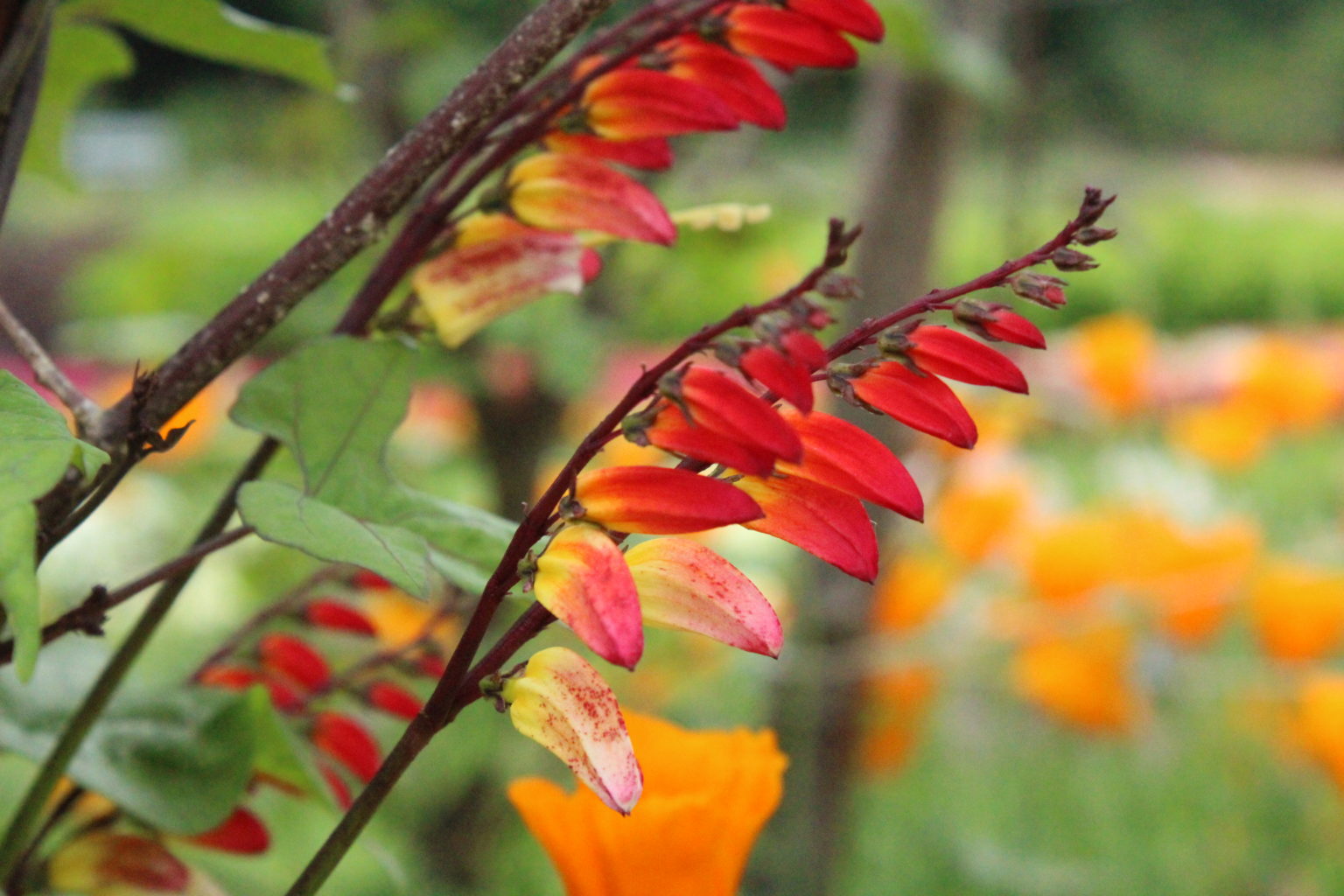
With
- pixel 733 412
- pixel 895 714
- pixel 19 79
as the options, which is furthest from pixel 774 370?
pixel 895 714

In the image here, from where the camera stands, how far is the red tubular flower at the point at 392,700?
0.20 m

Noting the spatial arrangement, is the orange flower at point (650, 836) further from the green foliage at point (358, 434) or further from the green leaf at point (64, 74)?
the green leaf at point (64, 74)

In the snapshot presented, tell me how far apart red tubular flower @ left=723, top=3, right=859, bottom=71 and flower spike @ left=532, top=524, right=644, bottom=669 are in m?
0.07

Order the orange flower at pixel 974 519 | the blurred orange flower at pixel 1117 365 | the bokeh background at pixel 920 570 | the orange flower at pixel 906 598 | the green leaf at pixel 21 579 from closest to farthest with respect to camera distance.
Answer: the green leaf at pixel 21 579 < the bokeh background at pixel 920 570 < the orange flower at pixel 906 598 < the orange flower at pixel 974 519 < the blurred orange flower at pixel 1117 365

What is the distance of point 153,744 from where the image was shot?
0.61 ft

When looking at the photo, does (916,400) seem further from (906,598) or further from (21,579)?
(906,598)

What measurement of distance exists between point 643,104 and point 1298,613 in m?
0.81

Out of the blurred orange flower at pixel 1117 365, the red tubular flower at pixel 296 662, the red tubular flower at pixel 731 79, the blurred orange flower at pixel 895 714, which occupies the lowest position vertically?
the blurred orange flower at pixel 895 714

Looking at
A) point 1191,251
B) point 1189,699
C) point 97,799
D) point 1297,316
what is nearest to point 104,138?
point 1191,251

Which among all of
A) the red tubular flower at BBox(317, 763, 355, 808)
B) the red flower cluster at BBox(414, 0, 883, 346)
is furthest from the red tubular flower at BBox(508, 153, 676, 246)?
the red tubular flower at BBox(317, 763, 355, 808)

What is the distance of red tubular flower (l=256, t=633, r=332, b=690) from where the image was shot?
0.71 feet

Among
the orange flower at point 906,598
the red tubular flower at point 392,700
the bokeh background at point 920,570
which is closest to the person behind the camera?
the red tubular flower at point 392,700

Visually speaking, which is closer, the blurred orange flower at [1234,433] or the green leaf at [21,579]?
the green leaf at [21,579]

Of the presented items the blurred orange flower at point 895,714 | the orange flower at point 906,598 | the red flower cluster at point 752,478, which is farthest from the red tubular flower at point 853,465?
the blurred orange flower at point 895,714
